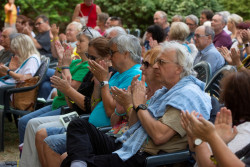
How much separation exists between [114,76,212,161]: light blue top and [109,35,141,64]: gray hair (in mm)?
795

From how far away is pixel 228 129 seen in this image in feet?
6.87

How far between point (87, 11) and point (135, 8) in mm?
4863

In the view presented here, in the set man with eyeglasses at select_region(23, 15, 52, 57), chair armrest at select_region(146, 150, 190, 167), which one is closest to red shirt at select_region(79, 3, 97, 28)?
man with eyeglasses at select_region(23, 15, 52, 57)

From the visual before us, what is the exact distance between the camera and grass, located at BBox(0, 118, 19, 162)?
5.06 metres

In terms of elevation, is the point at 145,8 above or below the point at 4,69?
below

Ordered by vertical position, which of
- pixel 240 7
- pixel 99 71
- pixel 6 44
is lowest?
pixel 240 7

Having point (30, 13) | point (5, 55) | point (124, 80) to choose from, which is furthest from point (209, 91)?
point (30, 13)

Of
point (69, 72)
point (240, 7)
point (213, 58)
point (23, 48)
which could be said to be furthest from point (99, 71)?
point (240, 7)

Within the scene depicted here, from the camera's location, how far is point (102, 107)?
12.2 feet

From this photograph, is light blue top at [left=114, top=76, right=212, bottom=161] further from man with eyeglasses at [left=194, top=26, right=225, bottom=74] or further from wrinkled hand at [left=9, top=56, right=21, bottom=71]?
wrinkled hand at [left=9, top=56, right=21, bottom=71]

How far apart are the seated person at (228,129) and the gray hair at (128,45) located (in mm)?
1488

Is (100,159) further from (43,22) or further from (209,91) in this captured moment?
(43,22)

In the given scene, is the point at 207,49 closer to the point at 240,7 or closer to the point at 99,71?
the point at 99,71

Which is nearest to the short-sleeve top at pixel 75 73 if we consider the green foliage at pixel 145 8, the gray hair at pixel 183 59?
the gray hair at pixel 183 59
